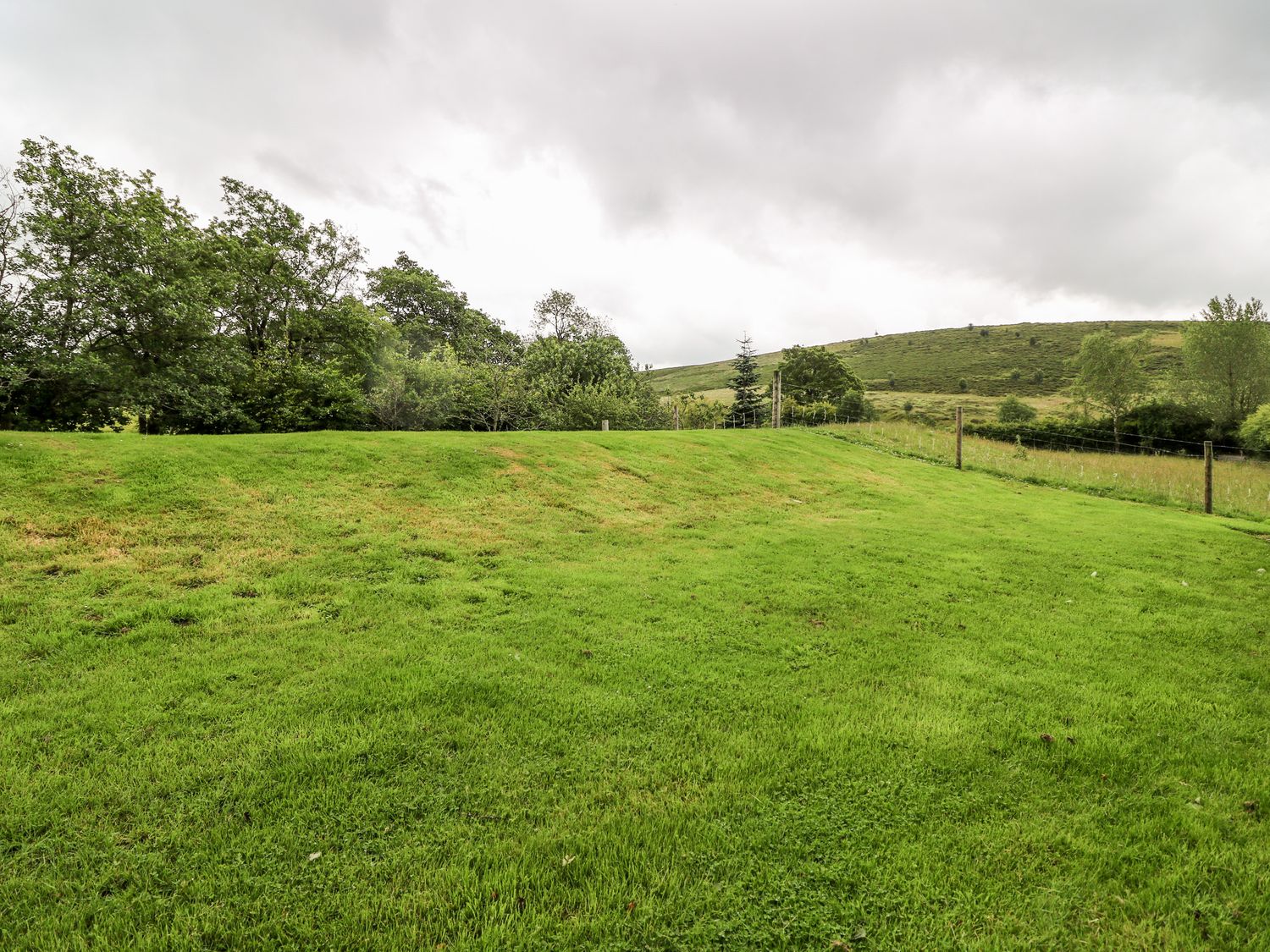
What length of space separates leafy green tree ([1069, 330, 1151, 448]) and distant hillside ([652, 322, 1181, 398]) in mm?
46756

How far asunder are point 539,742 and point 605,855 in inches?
49.6

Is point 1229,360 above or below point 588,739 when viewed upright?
above

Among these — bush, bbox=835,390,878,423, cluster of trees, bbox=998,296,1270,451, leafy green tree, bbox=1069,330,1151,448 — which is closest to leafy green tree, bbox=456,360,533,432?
bush, bbox=835,390,878,423

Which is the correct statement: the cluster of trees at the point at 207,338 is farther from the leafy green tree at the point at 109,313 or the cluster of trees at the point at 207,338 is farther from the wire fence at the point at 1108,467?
the wire fence at the point at 1108,467

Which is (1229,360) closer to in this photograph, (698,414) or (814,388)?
(814,388)

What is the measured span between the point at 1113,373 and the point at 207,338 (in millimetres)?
74360

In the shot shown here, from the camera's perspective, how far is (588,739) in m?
4.41

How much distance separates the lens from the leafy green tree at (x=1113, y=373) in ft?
168

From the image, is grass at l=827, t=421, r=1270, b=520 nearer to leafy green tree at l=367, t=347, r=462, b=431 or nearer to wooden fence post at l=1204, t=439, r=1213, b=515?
wooden fence post at l=1204, t=439, r=1213, b=515

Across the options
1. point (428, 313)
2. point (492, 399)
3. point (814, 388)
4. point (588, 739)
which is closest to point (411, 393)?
point (492, 399)

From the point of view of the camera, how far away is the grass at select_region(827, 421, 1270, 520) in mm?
20266

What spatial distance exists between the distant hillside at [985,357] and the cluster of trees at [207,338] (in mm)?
83433

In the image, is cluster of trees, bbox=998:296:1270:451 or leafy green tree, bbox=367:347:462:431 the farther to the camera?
cluster of trees, bbox=998:296:1270:451

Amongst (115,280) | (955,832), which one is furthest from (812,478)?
(115,280)
